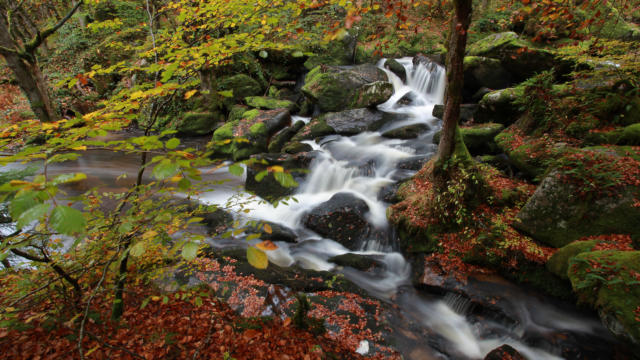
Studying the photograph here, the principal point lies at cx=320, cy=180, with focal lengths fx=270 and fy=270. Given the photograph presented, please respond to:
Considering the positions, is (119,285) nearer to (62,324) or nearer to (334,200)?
(62,324)

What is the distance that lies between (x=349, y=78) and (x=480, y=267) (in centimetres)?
922

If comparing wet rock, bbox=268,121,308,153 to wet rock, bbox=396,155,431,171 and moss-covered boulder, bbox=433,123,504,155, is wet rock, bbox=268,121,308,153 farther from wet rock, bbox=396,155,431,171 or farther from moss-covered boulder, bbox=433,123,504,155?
moss-covered boulder, bbox=433,123,504,155

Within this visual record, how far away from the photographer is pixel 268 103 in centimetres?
1251

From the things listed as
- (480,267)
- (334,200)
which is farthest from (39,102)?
(480,267)

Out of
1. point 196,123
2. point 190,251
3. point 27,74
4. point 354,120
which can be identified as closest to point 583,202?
point 190,251

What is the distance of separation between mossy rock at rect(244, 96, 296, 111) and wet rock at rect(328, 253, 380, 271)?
8081 millimetres

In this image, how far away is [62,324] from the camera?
2.68 m

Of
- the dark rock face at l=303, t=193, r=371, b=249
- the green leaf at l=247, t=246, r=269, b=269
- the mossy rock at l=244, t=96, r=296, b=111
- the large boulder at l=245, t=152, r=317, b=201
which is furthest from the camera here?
the mossy rock at l=244, t=96, r=296, b=111

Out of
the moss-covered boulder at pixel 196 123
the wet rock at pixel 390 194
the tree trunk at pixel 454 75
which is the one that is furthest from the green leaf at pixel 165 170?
the moss-covered boulder at pixel 196 123

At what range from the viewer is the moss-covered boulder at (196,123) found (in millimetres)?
13172

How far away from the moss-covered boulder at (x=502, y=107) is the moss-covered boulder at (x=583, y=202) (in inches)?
118

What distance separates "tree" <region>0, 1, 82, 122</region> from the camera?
4.20 m

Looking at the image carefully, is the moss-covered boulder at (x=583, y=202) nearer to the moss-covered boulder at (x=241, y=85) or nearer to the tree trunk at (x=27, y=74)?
the tree trunk at (x=27, y=74)

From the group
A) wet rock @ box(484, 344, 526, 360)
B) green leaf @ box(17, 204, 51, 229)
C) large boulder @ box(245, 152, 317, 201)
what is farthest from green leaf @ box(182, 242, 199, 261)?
large boulder @ box(245, 152, 317, 201)
